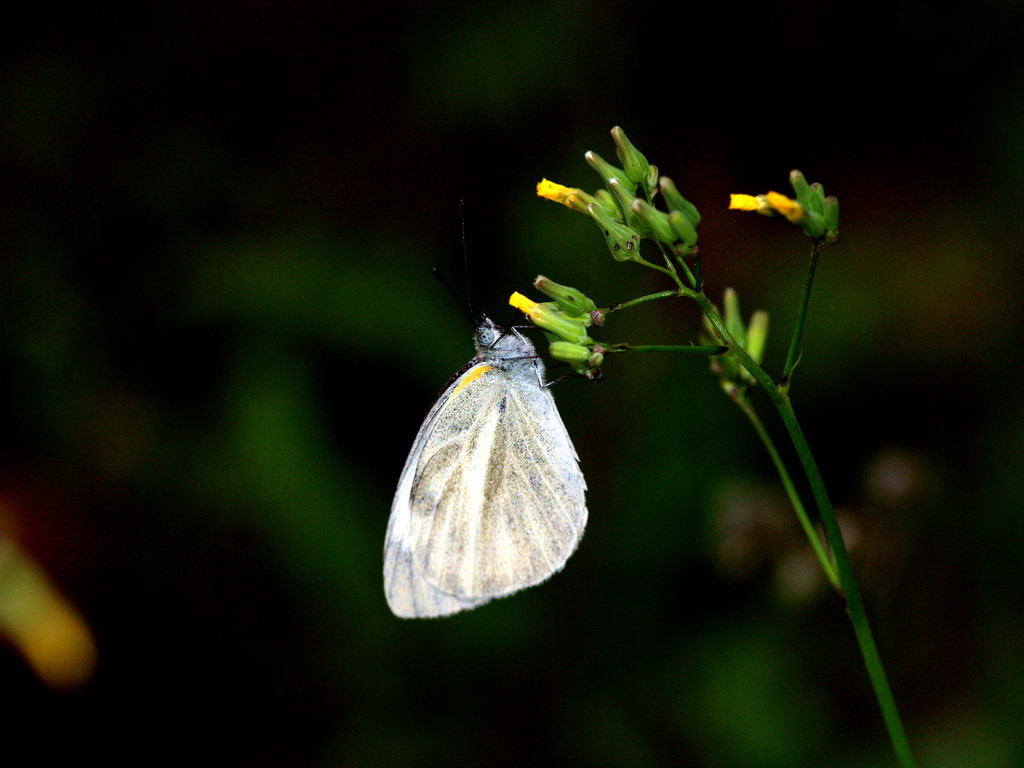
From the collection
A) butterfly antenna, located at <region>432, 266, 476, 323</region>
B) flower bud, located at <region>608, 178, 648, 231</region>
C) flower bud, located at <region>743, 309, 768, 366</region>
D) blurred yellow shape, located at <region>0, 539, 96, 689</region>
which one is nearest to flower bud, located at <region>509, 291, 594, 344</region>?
flower bud, located at <region>608, 178, 648, 231</region>

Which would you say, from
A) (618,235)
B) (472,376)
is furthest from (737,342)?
(472,376)

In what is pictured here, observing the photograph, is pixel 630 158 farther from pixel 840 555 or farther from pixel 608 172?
pixel 840 555

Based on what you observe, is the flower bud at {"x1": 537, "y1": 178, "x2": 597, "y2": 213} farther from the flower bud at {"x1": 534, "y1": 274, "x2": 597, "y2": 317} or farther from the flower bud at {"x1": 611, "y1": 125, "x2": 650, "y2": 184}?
the flower bud at {"x1": 534, "y1": 274, "x2": 597, "y2": 317}

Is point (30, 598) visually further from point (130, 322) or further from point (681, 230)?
point (681, 230)

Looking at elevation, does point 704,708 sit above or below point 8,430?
below

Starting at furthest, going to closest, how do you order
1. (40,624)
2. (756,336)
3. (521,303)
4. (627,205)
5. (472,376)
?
1. (40,624)
2. (472,376)
3. (756,336)
4. (521,303)
5. (627,205)

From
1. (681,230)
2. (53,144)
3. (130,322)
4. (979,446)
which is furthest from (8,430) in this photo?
(979,446)
